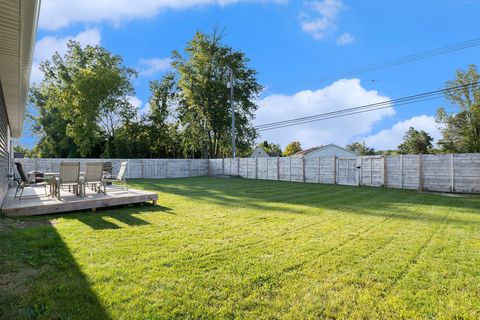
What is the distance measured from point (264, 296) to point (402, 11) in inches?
623

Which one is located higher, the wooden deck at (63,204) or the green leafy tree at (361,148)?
the green leafy tree at (361,148)

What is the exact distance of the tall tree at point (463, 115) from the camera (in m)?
23.0

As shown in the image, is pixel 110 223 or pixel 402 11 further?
pixel 402 11

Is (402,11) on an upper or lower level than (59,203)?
upper

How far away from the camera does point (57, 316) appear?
2.08m

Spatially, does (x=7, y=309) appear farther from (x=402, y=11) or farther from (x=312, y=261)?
(x=402, y=11)

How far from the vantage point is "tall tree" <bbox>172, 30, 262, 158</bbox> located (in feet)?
91.6

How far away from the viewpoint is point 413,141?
41.8m

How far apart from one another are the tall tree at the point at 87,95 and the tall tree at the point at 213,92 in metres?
6.30

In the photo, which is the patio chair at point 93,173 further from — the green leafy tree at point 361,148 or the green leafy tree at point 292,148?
the green leafy tree at point 292,148

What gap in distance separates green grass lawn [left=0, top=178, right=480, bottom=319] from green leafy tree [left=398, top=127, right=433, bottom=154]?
4066 centimetres

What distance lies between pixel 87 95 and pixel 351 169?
960 inches

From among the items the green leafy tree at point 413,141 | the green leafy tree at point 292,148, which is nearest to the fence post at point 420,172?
the green leafy tree at point 413,141

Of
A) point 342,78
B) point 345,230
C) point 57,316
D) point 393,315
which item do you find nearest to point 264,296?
point 393,315
